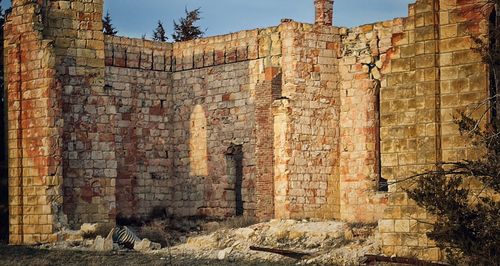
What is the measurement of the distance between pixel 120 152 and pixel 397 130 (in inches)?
408

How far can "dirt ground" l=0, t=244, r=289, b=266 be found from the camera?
18.0 m

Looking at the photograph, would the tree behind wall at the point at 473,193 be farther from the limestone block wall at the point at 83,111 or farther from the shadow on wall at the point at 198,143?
the shadow on wall at the point at 198,143

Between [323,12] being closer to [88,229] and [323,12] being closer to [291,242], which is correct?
[291,242]

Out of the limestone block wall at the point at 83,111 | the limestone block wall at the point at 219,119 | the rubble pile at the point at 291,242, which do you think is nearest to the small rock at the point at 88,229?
the limestone block wall at the point at 83,111

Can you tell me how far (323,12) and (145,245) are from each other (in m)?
7.36

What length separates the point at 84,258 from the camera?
61.3 ft

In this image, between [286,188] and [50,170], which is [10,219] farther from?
[286,188]

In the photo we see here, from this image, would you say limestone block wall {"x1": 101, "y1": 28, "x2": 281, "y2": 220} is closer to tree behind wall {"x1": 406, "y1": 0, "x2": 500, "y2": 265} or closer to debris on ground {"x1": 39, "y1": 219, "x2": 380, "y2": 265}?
debris on ground {"x1": 39, "y1": 219, "x2": 380, "y2": 265}

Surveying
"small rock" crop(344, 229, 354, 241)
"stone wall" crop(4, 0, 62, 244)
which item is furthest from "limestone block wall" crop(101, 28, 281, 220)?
"small rock" crop(344, 229, 354, 241)

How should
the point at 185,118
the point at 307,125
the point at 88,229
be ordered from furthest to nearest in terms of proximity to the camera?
1. the point at 185,118
2. the point at 307,125
3. the point at 88,229

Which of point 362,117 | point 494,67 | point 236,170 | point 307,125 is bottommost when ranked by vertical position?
point 236,170

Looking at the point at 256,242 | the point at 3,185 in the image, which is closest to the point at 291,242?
the point at 256,242

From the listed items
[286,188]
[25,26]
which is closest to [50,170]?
[25,26]

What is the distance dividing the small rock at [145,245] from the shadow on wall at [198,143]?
181 inches
